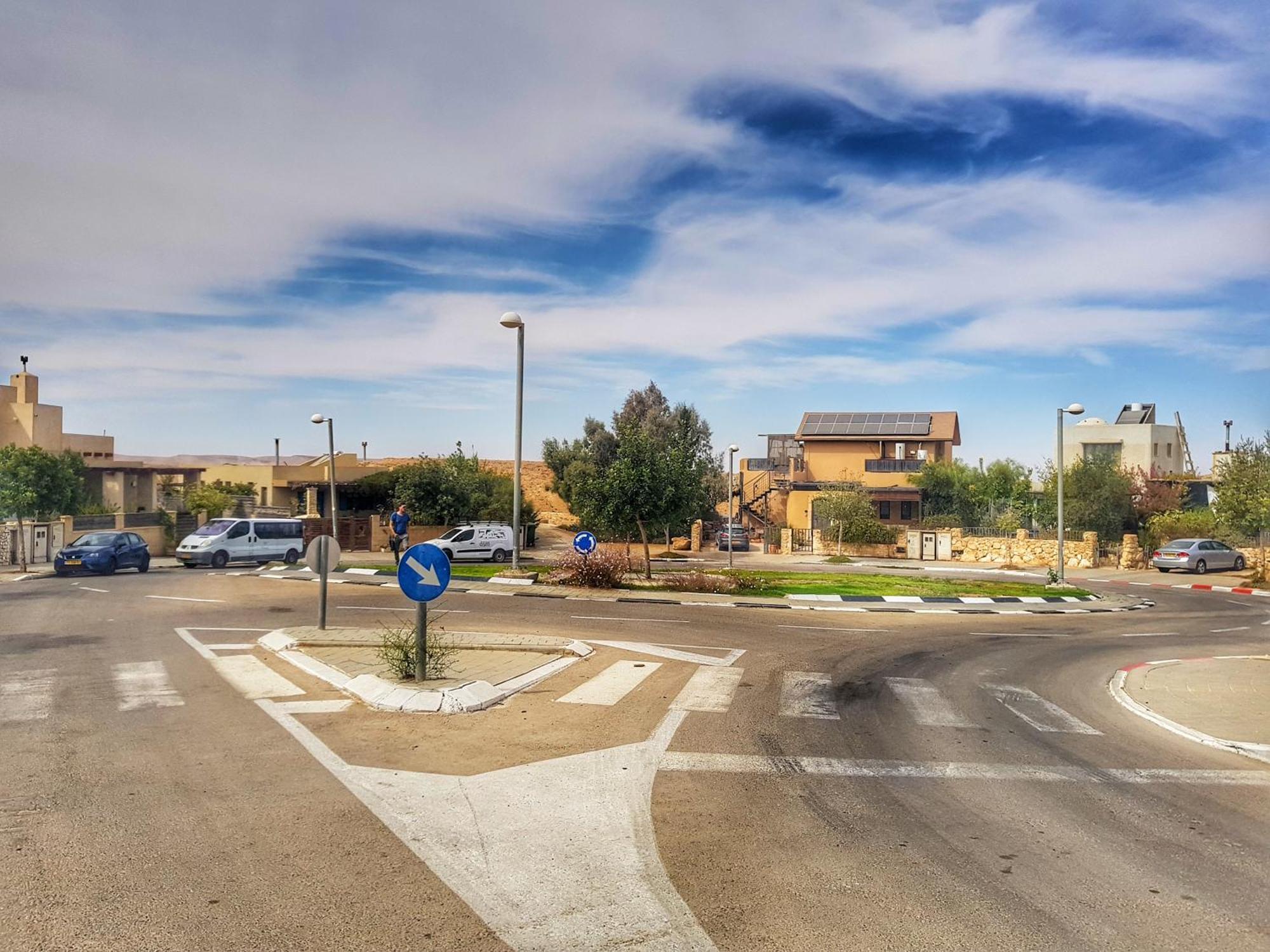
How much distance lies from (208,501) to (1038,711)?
42892 mm

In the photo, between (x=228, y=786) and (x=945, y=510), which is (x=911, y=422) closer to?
(x=945, y=510)

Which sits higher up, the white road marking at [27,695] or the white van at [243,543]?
the white van at [243,543]

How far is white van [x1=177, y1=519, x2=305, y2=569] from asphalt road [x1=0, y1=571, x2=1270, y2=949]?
20776mm

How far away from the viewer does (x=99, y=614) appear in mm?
19234

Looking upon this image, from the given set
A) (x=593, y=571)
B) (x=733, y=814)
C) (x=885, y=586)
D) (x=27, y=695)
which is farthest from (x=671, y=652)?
→ (x=885, y=586)

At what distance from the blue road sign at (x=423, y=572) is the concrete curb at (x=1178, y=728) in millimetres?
8197

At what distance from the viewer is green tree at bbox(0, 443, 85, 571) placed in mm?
41981

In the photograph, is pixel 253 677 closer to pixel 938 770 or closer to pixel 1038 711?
pixel 938 770

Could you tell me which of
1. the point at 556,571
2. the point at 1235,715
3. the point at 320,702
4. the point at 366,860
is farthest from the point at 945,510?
the point at 366,860

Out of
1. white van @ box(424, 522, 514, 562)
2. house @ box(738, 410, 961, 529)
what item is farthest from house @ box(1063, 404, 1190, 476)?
white van @ box(424, 522, 514, 562)

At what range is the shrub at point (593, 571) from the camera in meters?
25.5

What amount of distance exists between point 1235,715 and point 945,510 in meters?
49.8

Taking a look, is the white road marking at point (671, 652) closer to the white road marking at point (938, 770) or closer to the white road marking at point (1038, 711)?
the white road marking at point (1038, 711)

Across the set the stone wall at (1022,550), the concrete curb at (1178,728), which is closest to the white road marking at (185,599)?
the concrete curb at (1178,728)
